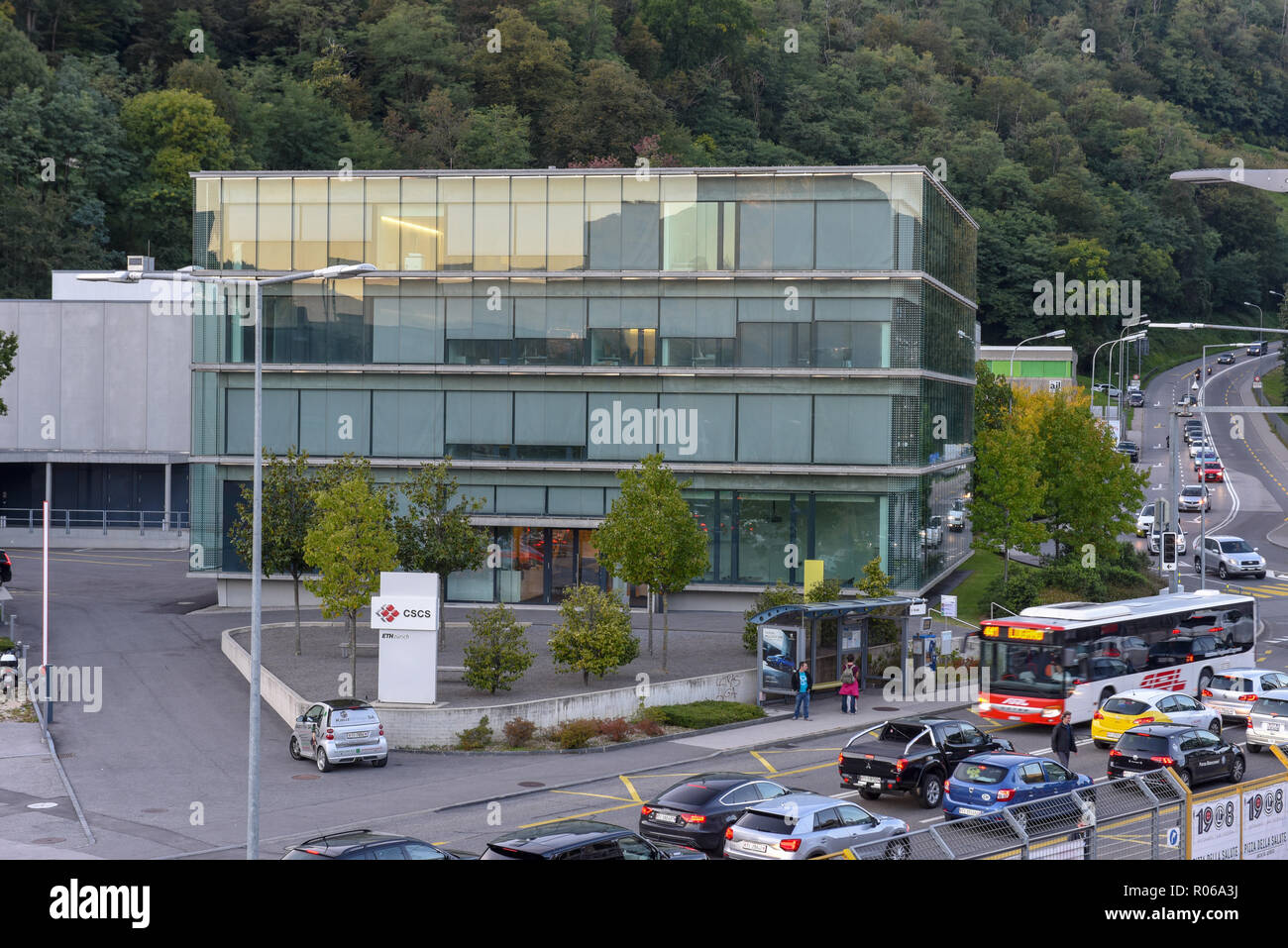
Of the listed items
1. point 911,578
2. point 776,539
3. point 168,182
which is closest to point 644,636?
point 776,539

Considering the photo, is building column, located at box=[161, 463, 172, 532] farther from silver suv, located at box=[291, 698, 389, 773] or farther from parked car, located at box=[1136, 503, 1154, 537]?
parked car, located at box=[1136, 503, 1154, 537]

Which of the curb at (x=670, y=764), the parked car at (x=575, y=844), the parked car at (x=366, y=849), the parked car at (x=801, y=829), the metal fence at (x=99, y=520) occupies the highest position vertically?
the metal fence at (x=99, y=520)

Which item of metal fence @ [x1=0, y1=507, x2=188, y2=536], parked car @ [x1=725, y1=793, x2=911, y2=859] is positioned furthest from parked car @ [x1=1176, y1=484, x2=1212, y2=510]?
parked car @ [x1=725, y1=793, x2=911, y2=859]

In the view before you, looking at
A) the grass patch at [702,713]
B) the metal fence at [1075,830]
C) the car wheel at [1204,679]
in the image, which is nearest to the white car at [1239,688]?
the car wheel at [1204,679]

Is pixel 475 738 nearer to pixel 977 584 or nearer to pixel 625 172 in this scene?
pixel 625 172

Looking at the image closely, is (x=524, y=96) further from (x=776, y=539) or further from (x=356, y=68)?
(x=776, y=539)

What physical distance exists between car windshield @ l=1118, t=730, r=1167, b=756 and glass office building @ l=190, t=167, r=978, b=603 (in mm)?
21817

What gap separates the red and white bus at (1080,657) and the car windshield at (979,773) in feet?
32.0

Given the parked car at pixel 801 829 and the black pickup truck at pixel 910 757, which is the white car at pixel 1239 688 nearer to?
the black pickup truck at pixel 910 757

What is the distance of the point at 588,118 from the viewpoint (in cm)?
10925

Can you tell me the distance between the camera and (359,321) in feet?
177

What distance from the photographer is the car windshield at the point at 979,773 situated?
80.9 ft

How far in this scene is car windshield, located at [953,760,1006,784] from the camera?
24656mm

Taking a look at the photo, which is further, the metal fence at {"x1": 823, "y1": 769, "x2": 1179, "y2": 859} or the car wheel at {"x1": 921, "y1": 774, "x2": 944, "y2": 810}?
the car wheel at {"x1": 921, "y1": 774, "x2": 944, "y2": 810}
